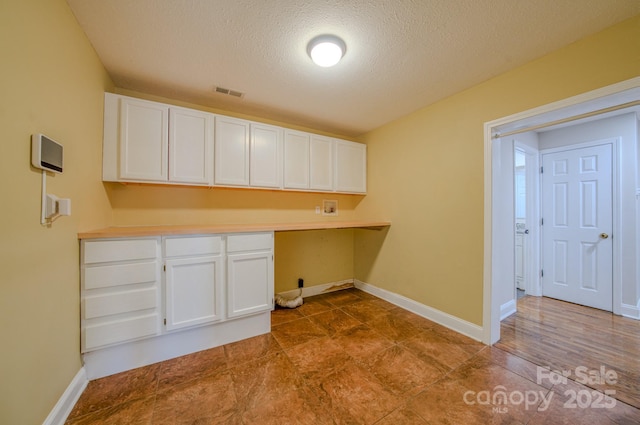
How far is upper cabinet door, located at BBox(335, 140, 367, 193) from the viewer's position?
126 inches

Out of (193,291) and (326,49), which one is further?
(193,291)

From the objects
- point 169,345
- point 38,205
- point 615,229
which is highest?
point 38,205

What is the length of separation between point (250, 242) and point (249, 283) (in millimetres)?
384

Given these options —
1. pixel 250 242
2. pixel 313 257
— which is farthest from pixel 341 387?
pixel 313 257

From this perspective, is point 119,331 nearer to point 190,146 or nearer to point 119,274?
point 119,274

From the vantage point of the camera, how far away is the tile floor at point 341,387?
134cm

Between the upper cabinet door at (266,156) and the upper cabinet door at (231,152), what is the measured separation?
3.0 inches

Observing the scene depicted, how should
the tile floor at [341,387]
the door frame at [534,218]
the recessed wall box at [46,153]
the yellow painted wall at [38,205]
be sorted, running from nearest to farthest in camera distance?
the yellow painted wall at [38,205] < the recessed wall box at [46,153] < the tile floor at [341,387] < the door frame at [534,218]

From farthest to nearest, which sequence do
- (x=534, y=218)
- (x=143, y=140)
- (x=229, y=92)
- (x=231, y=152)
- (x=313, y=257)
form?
(x=313, y=257), (x=534, y=218), (x=231, y=152), (x=229, y=92), (x=143, y=140)

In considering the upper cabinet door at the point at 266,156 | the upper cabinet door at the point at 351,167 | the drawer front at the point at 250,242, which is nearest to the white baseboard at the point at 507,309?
the upper cabinet door at the point at 351,167

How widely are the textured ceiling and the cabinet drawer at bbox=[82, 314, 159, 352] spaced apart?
6.60 feet

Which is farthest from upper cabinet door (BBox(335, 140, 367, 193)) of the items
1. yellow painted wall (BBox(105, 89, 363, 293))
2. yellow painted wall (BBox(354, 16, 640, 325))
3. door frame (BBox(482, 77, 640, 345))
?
door frame (BBox(482, 77, 640, 345))

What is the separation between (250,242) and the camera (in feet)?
7.13

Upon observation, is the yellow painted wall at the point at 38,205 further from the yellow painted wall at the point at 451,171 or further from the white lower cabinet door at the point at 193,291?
the yellow painted wall at the point at 451,171
